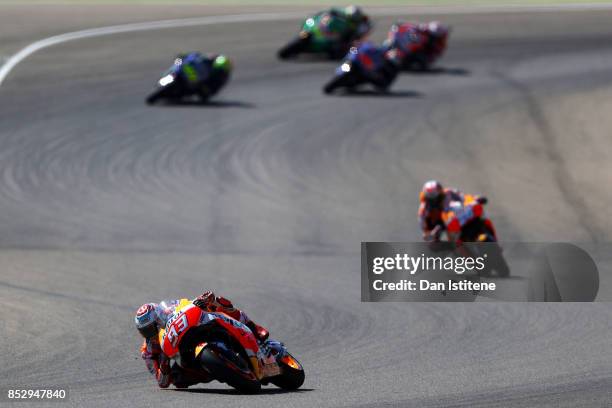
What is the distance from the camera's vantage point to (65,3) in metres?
46.5

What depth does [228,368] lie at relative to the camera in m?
12.5

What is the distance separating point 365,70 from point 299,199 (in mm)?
8373

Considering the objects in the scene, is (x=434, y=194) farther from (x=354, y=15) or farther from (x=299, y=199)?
(x=354, y=15)

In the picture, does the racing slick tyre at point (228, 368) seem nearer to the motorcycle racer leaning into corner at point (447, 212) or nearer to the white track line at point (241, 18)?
the motorcycle racer leaning into corner at point (447, 212)

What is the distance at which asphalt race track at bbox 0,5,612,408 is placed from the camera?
1449cm

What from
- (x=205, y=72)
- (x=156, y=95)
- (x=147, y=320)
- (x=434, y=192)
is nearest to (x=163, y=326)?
(x=147, y=320)

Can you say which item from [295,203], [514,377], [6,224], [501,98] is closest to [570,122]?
[501,98]

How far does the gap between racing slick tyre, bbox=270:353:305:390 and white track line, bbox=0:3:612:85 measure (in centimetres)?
2609

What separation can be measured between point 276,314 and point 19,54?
74.1 ft

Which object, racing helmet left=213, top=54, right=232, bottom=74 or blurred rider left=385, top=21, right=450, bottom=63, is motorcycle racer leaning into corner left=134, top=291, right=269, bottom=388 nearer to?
racing helmet left=213, top=54, right=232, bottom=74

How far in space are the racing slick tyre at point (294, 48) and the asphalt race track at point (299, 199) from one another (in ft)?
1.51

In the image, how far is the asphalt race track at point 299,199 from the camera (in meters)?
14.5

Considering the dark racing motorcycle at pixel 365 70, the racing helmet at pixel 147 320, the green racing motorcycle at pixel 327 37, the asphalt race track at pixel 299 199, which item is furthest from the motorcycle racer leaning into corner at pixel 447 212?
the green racing motorcycle at pixel 327 37

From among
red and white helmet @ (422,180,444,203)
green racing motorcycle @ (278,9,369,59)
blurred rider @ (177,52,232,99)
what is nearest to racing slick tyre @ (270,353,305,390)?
red and white helmet @ (422,180,444,203)
